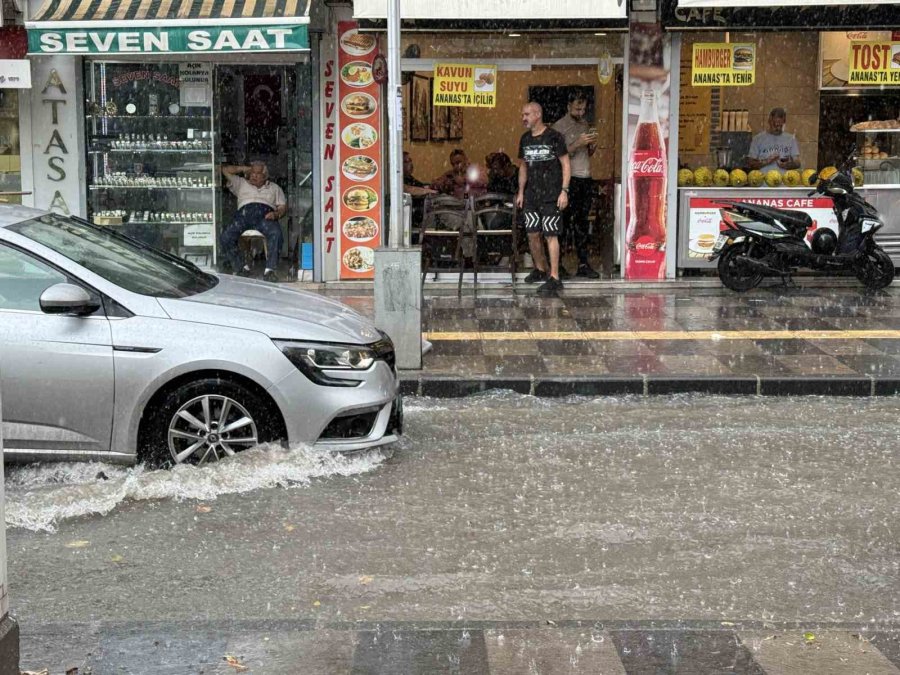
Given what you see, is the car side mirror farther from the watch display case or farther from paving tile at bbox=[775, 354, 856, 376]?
the watch display case

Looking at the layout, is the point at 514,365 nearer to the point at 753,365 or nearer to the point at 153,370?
the point at 753,365

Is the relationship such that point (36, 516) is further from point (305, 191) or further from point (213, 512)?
point (305, 191)

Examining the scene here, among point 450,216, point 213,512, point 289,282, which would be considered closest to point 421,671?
point 213,512

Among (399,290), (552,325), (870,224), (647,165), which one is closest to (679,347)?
(552,325)

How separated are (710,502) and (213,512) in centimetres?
247

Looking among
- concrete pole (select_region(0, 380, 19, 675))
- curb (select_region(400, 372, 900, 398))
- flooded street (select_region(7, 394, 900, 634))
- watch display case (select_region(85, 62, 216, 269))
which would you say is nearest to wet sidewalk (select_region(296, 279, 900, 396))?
curb (select_region(400, 372, 900, 398))

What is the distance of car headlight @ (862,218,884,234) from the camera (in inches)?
534

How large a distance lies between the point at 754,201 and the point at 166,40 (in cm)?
659

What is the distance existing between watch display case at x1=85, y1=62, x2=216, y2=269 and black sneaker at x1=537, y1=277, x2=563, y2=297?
3.89 metres

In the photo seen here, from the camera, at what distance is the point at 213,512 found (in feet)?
20.7

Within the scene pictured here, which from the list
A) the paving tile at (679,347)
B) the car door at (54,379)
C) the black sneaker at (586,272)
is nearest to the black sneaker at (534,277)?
the black sneaker at (586,272)

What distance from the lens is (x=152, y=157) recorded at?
14836 millimetres

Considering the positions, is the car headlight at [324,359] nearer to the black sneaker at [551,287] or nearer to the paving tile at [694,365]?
the paving tile at [694,365]

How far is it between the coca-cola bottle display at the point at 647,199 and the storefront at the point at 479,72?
789mm
